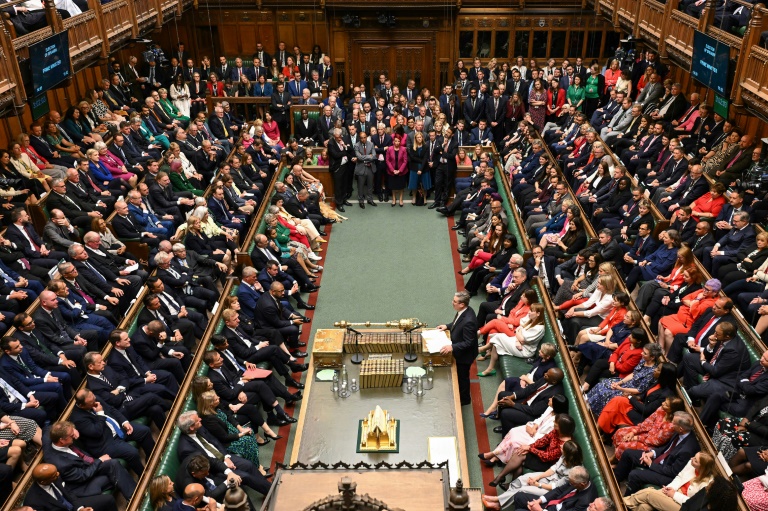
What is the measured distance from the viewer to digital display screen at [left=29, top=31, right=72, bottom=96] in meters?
8.28

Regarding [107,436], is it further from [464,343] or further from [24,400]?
[464,343]

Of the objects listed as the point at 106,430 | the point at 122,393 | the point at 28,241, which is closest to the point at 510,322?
the point at 122,393

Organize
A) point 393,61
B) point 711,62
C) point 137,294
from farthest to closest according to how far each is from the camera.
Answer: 1. point 393,61
2. point 711,62
3. point 137,294

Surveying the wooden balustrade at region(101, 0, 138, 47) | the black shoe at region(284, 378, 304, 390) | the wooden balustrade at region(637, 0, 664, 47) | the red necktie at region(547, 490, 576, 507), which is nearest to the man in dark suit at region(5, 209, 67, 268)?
the black shoe at region(284, 378, 304, 390)

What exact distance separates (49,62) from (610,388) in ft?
25.7

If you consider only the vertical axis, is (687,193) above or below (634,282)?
above

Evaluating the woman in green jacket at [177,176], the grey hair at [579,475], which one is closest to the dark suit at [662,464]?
the grey hair at [579,475]

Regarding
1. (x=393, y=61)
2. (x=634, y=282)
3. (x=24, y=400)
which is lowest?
(x=634, y=282)

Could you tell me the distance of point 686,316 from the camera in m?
6.90

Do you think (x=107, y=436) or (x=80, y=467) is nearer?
(x=80, y=467)

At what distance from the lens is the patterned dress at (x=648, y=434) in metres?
5.26

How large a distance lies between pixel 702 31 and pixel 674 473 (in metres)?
6.94

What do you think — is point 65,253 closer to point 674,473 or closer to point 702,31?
point 674,473

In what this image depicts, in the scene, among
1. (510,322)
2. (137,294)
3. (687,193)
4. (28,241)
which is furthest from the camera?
(687,193)
